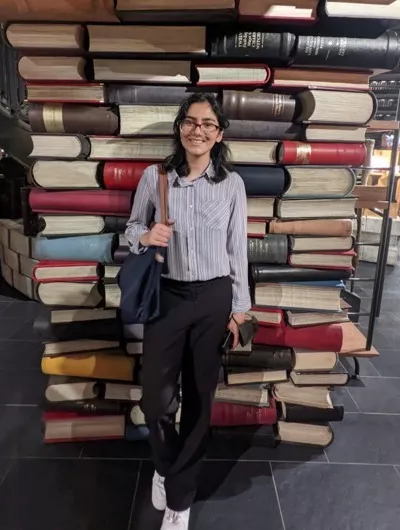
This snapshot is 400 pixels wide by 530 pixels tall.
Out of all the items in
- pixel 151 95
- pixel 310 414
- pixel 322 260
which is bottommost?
pixel 310 414

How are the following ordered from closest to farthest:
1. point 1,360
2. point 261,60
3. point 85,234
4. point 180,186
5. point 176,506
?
point 180,186
point 176,506
point 261,60
point 85,234
point 1,360

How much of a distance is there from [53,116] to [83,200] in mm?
331

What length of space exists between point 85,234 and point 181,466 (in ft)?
3.15

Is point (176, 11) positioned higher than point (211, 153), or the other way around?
point (176, 11)

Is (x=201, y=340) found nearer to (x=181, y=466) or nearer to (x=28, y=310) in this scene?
(x=181, y=466)

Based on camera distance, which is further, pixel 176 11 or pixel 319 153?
pixel 319 153

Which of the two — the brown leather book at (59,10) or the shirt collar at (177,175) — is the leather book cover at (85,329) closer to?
the shirt collar at (177,175)

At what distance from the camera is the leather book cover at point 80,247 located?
5.75 ft

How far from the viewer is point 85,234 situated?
1771mm

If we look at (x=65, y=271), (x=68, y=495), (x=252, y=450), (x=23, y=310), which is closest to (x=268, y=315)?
(x=252, y=450)

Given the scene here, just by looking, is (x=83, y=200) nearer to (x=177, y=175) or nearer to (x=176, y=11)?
(x=177, y=175)

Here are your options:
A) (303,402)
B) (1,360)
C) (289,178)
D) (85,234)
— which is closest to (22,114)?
(1,360)

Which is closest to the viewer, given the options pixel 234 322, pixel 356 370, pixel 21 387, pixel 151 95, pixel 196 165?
pixel 196 165

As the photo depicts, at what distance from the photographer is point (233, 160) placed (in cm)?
169
